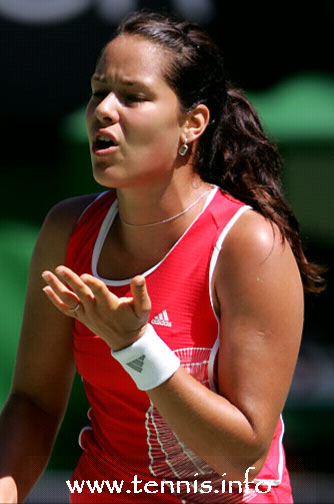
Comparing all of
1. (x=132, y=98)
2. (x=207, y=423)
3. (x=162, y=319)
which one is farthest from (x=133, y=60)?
(x=207, y=423)

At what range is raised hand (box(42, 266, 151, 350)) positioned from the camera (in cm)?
169

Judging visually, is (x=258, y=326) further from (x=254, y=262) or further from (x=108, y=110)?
(x=108, y=110)

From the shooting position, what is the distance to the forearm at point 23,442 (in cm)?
212

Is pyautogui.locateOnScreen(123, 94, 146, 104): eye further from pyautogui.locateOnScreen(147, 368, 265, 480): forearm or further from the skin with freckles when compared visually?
pyautogui.locateOnScreen(147, 368, 265, 480): forearm

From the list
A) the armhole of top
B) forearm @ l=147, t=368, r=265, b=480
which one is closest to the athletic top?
the armhole of top

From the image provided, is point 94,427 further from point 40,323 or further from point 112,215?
point 112,215

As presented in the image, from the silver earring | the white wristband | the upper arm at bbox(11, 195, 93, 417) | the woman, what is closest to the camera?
the white wristband

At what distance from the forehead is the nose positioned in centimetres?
6

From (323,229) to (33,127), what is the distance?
4.46 feet

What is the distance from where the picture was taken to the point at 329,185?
3836 mm

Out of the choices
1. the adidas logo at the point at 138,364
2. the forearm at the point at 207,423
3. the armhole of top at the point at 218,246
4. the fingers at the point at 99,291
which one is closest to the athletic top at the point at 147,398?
the armhole of top at the point at 218,246

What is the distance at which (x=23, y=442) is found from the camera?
2164 mm

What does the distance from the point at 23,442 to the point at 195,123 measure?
0.88 m

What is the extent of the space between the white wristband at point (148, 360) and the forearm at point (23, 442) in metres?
0.49
